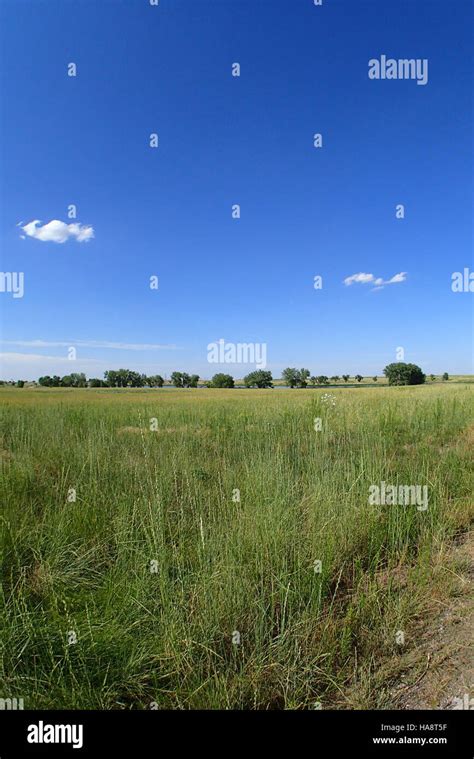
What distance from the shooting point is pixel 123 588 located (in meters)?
2.33

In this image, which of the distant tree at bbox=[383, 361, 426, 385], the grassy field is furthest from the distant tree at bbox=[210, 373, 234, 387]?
the grassy field

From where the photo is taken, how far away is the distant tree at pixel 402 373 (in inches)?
2259

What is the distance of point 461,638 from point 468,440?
5736 mm

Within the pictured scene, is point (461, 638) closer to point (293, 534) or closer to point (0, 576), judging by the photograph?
point (293, 534)

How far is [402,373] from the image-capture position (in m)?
58.3

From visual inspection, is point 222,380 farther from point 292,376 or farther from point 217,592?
point 217,592

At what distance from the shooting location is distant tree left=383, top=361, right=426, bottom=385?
188ft
